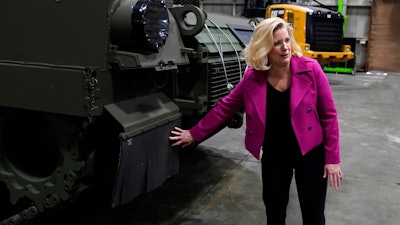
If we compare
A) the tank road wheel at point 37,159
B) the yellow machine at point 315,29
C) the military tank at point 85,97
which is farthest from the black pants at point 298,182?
the yellow machine at point 315,29

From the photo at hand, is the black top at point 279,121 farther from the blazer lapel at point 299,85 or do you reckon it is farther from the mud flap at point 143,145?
the mud flap at point 143,145

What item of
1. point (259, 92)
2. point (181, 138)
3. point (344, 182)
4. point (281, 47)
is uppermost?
point (281, 47)

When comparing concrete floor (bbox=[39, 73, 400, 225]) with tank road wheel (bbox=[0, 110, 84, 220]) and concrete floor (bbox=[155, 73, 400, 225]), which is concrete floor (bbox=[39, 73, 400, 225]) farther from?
tank road wheel (bbox=[0, 110, 84, 220])

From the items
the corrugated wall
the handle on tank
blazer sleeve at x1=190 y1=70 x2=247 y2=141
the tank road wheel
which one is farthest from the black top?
the corrugated wall

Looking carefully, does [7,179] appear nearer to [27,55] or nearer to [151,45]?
[27,55]

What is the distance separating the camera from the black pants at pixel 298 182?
7.16 feet

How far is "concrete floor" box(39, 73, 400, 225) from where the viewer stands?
10.0ft

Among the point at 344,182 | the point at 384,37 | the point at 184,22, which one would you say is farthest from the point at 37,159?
the point at 384,37

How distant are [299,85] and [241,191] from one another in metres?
1.66

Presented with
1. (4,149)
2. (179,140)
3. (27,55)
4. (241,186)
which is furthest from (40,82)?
(241,186)

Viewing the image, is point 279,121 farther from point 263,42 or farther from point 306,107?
point 263,42

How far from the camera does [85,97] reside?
6.32 feet

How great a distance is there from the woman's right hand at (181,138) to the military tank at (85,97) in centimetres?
4

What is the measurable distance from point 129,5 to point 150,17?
0.11 m
